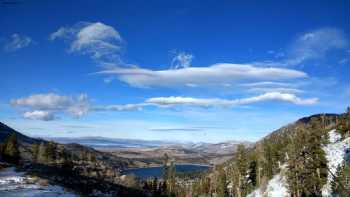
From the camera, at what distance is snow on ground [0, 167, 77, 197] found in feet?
167

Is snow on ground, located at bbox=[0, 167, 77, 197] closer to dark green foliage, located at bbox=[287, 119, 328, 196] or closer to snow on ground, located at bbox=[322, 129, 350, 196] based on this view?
dark green foliage, located at bbox=[287, 119, 328, 196]

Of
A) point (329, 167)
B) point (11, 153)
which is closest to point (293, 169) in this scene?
point (329, 167)

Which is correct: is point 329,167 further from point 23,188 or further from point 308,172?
point 23,188

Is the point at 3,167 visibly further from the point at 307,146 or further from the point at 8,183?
the point at 307,146

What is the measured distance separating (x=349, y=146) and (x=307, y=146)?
106 ft

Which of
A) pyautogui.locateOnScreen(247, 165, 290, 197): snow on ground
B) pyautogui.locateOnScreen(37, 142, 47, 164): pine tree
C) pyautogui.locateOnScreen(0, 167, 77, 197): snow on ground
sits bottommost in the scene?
pyautogui.locateOnScreen(247, 165, 290, 197): snow on ground

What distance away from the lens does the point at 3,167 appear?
241ft

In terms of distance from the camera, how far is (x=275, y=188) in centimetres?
10662

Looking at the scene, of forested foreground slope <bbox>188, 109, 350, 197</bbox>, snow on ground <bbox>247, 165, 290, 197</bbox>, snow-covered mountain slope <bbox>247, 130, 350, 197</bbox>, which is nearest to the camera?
forested foreground slope <bbox>188, 109, 350, 197</bbox>

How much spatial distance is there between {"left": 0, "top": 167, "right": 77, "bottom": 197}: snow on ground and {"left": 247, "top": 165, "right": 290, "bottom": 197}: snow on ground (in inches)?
2461

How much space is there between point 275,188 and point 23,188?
7369 cm

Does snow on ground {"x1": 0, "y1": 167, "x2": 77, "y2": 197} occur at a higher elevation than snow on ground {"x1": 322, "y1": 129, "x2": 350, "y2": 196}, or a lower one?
lower

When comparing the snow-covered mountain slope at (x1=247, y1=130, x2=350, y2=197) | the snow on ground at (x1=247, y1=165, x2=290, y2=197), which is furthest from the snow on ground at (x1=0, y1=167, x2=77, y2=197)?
the snow on ground at (x1=247, y1=165, x2=290, y2=197)

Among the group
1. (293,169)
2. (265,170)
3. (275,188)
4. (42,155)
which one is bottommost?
(275,188)
